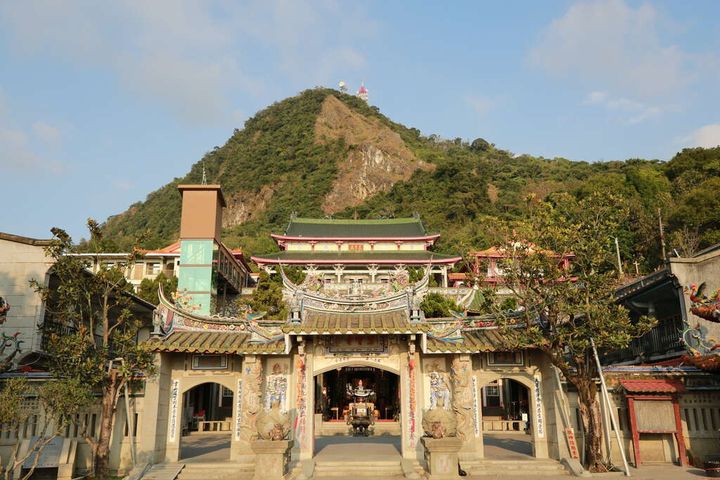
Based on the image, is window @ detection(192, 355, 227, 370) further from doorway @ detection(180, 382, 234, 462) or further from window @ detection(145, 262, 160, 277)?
window @ detection(145, 262, 160, 277)

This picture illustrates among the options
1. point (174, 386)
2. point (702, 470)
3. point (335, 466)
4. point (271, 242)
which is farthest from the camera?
point (271, 242)

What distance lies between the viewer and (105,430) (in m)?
12.0

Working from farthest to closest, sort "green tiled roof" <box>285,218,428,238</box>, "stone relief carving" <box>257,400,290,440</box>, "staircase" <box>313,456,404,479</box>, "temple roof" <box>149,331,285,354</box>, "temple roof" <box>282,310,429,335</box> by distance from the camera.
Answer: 1. "green tiled roof" <box>285,218,428,238</box>
2. "temple roof" <box>149,331,285,354</box>
3. "temple roof" <box>282,310,429,335</box>
4. "staircase" <box>313,456,404,479</box>
5. "stone relief carving" <box>257,400,290,440</box>

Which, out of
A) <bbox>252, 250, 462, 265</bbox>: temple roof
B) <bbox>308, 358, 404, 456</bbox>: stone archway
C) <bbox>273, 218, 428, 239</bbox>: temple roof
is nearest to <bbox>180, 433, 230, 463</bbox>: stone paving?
<bbox>308, 358, 404, 456</bbox>: stone archway

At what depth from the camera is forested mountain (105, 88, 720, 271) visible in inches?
2228

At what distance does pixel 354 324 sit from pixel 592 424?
5.85m

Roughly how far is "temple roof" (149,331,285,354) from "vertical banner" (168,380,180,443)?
108 cm

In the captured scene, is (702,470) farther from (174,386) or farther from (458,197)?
(458,197)

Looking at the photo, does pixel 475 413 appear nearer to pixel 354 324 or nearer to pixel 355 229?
pixel 354 324

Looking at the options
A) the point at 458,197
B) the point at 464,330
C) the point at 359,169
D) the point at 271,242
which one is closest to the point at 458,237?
the point at 458,197

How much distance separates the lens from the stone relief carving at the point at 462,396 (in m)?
13.2

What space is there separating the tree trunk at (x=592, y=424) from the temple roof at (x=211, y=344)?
712cm

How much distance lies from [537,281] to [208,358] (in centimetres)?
863

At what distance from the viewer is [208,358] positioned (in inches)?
555
